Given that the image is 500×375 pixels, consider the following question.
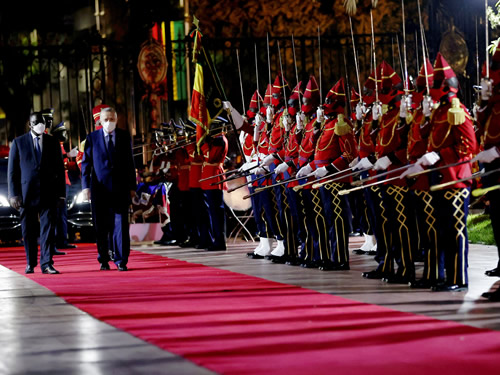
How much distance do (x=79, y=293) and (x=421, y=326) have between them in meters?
3.22

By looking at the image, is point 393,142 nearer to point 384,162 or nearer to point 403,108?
point 384,162

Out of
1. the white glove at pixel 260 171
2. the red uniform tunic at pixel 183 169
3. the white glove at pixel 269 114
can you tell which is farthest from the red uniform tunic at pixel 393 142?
the red uniform tunic at pixel 183 169

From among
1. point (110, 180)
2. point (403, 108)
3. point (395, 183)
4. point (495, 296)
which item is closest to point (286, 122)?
point (110, 180)

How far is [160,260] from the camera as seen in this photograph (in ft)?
37.4

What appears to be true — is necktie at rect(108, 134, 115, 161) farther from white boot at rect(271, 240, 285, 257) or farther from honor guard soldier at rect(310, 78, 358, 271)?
white boot at rect(271, 240, 285, 257)

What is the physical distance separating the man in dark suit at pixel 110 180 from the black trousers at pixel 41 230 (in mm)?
438

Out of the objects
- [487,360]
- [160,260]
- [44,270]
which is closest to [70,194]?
[160,260]

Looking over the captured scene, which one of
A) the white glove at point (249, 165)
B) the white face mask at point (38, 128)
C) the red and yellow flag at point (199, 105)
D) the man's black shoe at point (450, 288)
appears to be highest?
the red and yellow flag at point (199, 105)

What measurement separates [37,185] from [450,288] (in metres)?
4.29

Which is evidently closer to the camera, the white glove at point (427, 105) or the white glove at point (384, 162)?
the white glove at point (427, 105)

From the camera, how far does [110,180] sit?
9938mm

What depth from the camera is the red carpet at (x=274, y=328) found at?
4965 mm

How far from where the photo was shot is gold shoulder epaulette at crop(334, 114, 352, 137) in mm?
9148

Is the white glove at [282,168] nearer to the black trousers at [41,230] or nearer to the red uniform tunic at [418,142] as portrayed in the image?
the black trousers at [41,230]
